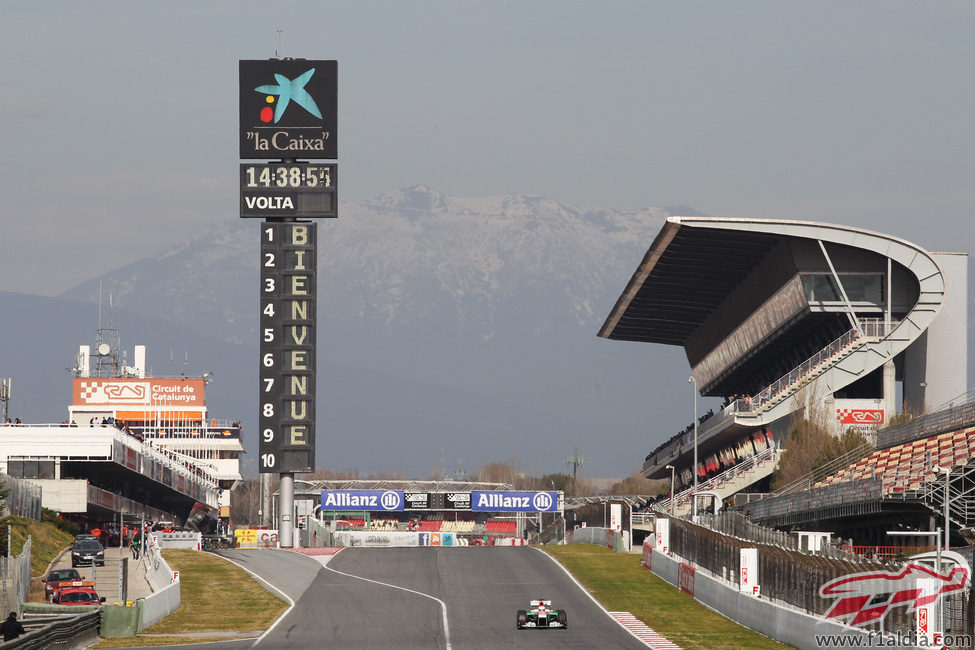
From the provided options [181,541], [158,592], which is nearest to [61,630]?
[158,592]

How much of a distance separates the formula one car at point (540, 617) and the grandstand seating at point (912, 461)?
53.8 ft

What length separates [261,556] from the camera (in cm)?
7656

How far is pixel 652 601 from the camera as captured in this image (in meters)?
55.4

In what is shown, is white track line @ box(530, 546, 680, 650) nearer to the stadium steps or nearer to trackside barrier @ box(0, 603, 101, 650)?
trackside barrier @ box(0, 603, 101, 650)

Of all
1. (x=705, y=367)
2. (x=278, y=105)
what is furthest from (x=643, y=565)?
(x=705, y=367)

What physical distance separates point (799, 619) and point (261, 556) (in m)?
42.6

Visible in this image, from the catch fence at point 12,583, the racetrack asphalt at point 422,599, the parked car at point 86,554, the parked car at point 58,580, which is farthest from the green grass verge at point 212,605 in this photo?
the parked car at point 58,580

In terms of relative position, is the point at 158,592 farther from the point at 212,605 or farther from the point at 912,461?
the point at 912,461

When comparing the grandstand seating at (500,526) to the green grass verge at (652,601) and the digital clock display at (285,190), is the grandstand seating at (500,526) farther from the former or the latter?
the green grass verge at (652,601)

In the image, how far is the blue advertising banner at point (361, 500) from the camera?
124575 millimetres

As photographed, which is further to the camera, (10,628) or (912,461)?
(912,461)

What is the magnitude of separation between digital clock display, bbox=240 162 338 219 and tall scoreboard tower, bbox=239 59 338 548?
63mm

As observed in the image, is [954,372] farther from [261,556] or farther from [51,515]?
[51,515]

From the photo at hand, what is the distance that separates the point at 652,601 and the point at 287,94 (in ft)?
168
